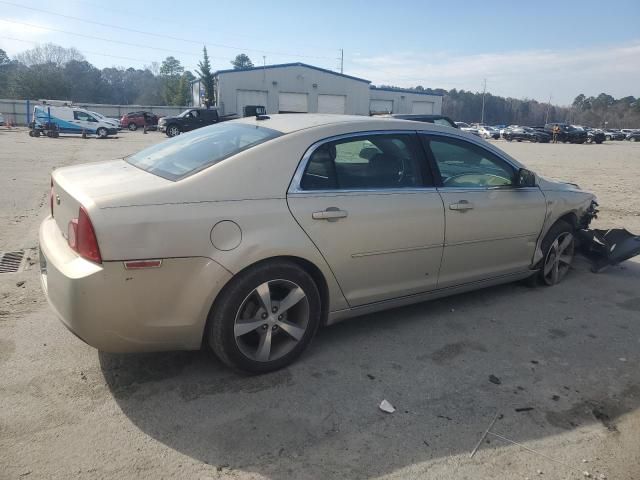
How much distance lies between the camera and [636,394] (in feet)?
10.2

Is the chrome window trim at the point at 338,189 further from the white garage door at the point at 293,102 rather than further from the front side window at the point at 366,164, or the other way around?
the white garage door at the point at 293,102

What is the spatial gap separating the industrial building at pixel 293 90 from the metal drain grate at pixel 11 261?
4496 cm

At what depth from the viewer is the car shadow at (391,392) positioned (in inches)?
99.7

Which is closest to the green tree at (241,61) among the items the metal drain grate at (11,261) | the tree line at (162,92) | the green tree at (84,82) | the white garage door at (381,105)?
the tree line at (162,92)

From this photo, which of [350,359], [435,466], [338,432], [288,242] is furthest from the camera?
[350,359]

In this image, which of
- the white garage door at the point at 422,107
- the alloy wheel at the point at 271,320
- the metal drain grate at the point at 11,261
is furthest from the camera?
the white garage door at the point at 422,107

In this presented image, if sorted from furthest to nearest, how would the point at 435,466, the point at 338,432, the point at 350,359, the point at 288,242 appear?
1. the point at 350,359
2. the point at 288,242
3. the point at 338,432
4. the point at 435,466

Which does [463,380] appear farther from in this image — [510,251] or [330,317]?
[510,251]

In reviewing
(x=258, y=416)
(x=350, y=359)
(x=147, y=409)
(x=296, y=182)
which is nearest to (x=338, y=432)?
(x=258, y=416)

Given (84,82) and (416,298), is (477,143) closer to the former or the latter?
(416,298)

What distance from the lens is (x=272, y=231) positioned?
2979mm

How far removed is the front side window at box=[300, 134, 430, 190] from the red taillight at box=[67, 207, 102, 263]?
1.27 m

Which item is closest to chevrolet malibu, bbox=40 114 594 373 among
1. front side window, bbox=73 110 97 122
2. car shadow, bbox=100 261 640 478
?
car shadow, bbox=100 261 640 478

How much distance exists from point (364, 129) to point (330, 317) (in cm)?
138
